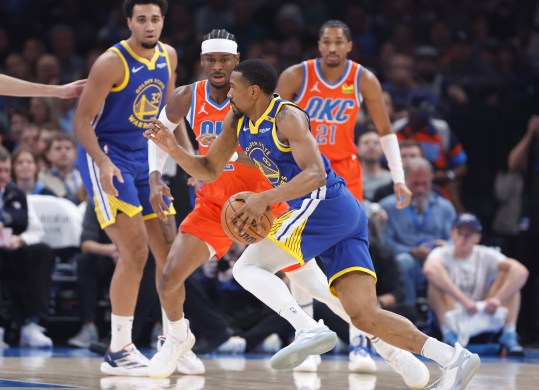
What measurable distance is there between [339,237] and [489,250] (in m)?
4.18

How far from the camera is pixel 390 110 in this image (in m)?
11.2

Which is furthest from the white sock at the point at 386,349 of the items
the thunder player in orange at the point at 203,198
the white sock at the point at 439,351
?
the white sock at the point at 439,351

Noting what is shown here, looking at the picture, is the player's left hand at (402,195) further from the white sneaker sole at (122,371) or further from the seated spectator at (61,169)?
the seated spectator at (61,169)

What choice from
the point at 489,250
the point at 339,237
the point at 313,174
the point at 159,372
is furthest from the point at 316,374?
the point at 489,250

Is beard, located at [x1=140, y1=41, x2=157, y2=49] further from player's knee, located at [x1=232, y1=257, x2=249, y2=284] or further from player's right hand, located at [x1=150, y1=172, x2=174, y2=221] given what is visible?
player's knee, located at [x1=232, y1=257, x2=249, y2=284]

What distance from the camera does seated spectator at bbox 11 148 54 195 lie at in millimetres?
9744

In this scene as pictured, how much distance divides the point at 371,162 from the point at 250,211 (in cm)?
515

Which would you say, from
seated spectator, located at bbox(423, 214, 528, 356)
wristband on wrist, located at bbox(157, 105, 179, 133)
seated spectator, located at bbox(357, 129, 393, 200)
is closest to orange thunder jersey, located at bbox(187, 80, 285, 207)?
wristband on wrist, located at bbox(157, 105, 179, 133)

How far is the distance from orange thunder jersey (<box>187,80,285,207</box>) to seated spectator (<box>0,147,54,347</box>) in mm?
2984

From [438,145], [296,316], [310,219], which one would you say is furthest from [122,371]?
[438,145]

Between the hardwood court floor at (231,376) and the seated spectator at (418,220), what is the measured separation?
1.59m

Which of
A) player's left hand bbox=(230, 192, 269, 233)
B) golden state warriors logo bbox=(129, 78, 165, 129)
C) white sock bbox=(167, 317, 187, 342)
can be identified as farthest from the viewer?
golden state warriors logo bbox=(129, 78, 165, 129)

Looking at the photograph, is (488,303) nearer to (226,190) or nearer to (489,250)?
(489,250)

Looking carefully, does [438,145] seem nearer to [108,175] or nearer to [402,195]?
[402,195]
